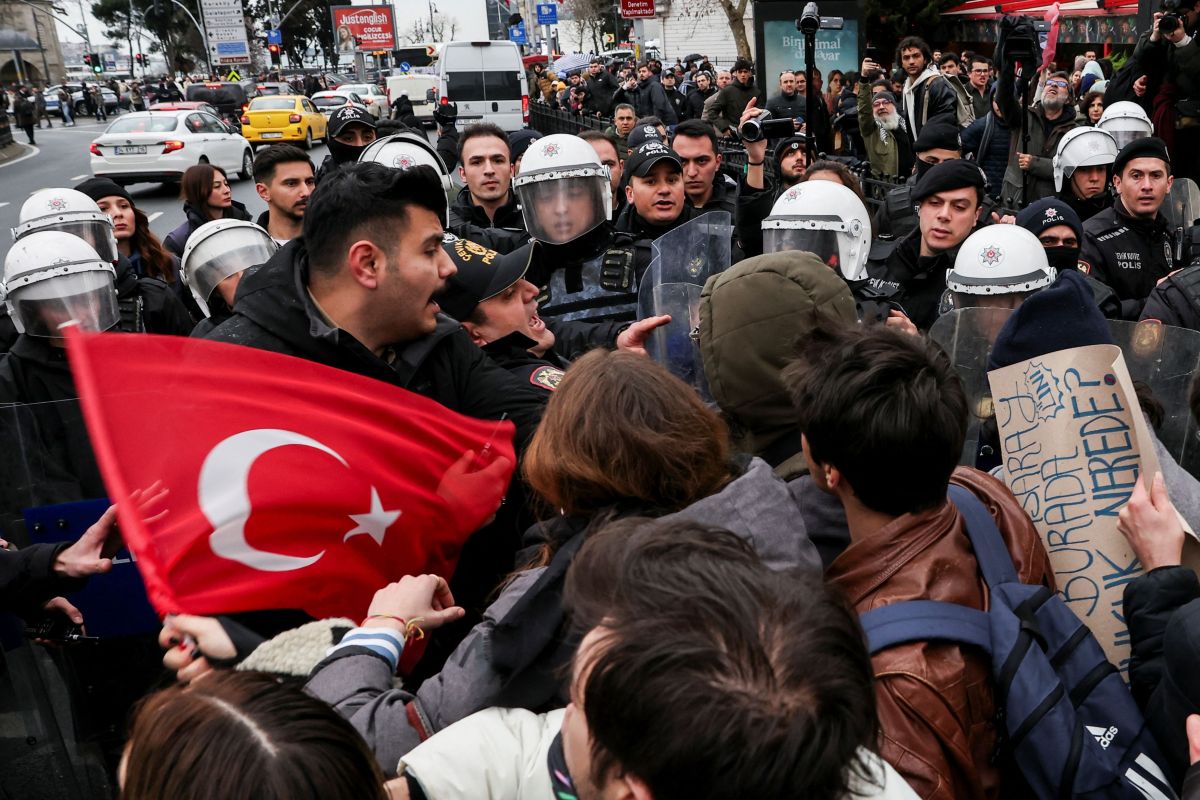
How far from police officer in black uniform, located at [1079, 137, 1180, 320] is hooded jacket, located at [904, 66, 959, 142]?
13.0ft

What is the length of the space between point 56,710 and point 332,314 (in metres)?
1.60

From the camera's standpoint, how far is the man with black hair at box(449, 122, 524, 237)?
634 centimetres

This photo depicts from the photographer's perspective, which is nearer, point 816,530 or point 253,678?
point 253,678

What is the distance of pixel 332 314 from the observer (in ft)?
8.66

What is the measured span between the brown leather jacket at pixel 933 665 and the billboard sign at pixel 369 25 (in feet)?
213

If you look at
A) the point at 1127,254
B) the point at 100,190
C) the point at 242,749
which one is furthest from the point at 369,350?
the point at 100,190

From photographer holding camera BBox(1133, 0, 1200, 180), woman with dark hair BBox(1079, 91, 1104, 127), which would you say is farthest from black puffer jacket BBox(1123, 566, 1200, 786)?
woman with dark hair BBox(1079, 91, 1104, 127)

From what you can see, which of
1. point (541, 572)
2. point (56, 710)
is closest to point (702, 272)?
point (541, 572)

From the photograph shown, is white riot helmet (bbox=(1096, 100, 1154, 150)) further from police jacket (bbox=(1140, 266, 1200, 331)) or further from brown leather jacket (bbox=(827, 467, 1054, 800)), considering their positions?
brown leather jacket (bbox=(827, 467, 1054, 800))

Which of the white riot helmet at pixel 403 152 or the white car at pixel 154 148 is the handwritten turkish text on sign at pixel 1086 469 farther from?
the white car at pixel 154 148

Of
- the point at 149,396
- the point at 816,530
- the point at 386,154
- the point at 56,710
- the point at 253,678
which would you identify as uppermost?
the point at 386,154

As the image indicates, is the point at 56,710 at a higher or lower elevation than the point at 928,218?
lower

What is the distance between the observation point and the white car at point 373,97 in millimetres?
35688

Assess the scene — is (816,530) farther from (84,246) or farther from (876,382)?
(84,246)
